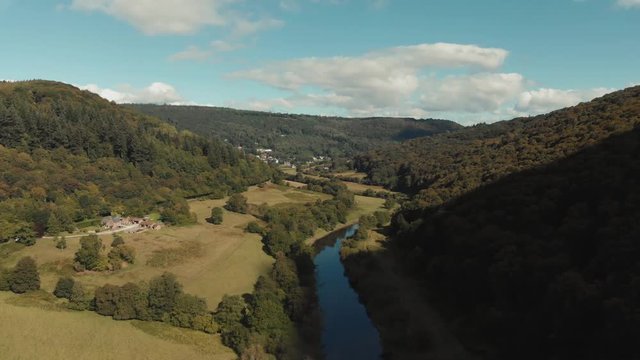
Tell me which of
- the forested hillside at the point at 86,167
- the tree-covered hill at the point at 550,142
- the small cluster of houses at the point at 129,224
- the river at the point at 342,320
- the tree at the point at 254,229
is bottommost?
the river at the point at 342,320

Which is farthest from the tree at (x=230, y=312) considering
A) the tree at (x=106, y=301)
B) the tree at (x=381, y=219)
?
the tree at (x=381, y=219)

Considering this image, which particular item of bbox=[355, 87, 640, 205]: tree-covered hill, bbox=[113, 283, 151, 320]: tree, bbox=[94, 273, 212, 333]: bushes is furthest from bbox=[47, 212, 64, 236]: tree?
bbox=[355, 87, 640, 205]: tree-covered hill

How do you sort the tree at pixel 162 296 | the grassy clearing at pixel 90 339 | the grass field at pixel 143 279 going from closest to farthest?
the grassy clearing at pixel 90 339 → the grass field at pixel 143 279 → the tree at pixel 162 296

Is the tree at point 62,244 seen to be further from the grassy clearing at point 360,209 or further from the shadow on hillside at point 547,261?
the shadow on hillside at point 547,261

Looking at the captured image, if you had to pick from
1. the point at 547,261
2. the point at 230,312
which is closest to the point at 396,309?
the point at 547,261

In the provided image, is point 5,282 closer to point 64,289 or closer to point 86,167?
point 64,289

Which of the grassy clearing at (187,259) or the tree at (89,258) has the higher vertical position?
the tree at (89,258)

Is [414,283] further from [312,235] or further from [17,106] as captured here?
[17,106]
